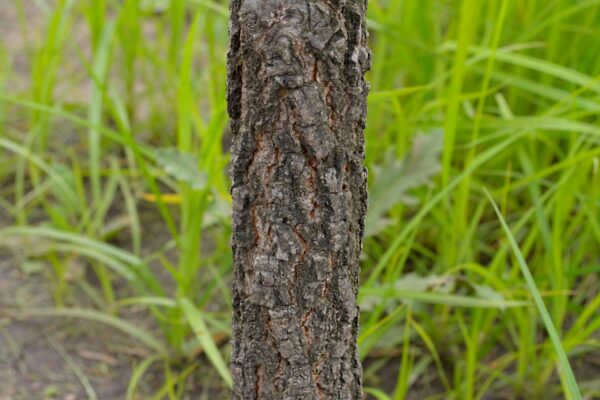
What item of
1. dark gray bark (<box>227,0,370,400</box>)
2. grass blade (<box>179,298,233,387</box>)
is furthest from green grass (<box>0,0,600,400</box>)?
dark gray bark (<box>227,0,370,400</box>)

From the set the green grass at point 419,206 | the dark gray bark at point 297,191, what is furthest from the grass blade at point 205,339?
the dark gray bark at point 297,191

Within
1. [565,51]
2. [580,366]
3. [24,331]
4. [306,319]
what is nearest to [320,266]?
[306,319]

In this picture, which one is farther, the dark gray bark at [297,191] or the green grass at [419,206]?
the green grass at [419,206]

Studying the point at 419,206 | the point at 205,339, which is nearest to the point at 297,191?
the point at 205,339

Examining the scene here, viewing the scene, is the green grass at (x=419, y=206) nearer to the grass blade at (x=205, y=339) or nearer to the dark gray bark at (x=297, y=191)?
the grass blade at (x=205, y=339)

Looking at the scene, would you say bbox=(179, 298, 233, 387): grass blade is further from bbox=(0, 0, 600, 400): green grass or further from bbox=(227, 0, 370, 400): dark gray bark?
bbox=(227, 0, 370, 400): dark gray bark

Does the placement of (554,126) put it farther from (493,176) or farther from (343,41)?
(343,41)

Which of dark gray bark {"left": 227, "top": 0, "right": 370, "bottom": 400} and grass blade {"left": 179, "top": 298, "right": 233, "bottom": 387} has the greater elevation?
dark gray bark {"left": 227, "top": 0, "right": 370, "bottom": 400}
